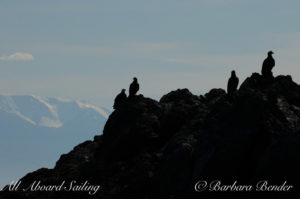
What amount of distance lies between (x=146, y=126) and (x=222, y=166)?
15.3 metres

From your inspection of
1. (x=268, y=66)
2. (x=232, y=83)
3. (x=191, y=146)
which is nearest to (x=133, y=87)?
(x=232, y=83)

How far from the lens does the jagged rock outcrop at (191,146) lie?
44638mm

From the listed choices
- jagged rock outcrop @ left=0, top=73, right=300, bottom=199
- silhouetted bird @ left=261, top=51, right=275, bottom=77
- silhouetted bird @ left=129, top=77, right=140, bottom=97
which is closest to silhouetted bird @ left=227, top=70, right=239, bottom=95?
jagged rock outcrop @ left=0, top=73, right=300, bottom=199

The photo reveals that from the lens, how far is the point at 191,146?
50156 millimetres

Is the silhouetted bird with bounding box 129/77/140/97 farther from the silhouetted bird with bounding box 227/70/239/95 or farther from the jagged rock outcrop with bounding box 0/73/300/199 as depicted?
the silhouetted bird with bounding box 227/70/239/95

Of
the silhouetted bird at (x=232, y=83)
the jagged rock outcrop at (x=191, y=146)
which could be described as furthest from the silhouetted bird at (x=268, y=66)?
the silhouetted bird at (x=232, y=83)

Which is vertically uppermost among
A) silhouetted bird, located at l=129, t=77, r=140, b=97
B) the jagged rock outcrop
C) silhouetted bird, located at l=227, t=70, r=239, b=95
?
silhouetted bird, located at l=129, t=77, r=140, b=97

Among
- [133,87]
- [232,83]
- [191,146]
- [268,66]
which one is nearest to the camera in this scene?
[191,146]

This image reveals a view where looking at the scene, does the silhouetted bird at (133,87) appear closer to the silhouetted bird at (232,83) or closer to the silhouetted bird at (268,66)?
the silhouetted bird at (232,83)

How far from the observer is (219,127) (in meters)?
47.9

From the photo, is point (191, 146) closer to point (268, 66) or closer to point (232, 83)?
point (232, 83)

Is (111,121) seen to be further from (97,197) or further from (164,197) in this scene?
(164,197)

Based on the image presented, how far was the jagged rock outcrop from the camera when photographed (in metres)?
44.6

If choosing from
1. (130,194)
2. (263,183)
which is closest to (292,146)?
(263,183)
